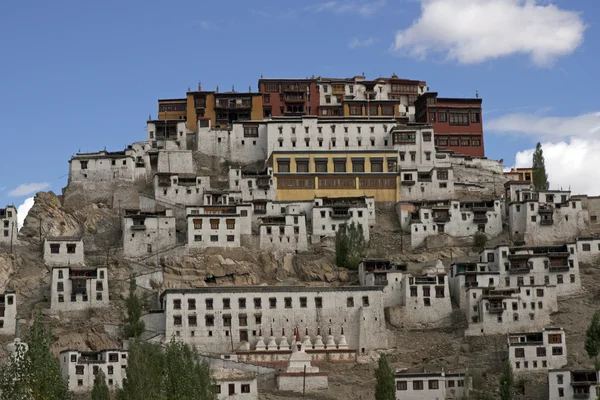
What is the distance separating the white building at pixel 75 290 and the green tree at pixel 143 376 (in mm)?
18003

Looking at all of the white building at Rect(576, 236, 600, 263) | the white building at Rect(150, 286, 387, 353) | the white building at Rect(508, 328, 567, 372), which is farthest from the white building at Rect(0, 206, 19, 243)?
the white building at Rect(576, 236, 600, 263)

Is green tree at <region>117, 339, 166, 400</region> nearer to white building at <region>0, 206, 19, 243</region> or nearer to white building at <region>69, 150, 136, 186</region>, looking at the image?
white building at <region>0, 206, 19, 243</region>

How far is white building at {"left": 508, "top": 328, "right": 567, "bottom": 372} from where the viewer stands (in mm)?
81188

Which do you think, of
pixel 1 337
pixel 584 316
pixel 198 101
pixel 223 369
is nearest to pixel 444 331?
pixel 584 316

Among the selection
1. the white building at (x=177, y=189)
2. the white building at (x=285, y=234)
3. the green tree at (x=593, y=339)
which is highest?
the white building at (x=177, y=189)

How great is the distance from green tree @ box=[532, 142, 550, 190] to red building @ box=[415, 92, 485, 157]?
4818 millimetres

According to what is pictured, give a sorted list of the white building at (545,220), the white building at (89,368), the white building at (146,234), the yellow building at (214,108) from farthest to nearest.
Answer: the yellow building at (214,108) < the white building at (545,220) < the white building at (146,234) < the white building at (89,368)

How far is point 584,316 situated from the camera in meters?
86.9

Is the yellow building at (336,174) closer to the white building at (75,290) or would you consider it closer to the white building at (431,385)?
the white building at (75,290)

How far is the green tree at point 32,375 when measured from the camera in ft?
174

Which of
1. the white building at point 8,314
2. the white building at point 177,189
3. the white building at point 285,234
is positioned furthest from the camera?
the white building at point 177,189

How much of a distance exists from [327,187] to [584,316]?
25770 millimetres

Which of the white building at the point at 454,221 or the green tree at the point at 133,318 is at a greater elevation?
the white building at the point at 454,221

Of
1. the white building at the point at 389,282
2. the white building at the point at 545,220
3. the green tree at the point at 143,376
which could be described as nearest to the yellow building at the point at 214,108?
the white building at the point at 545,220
